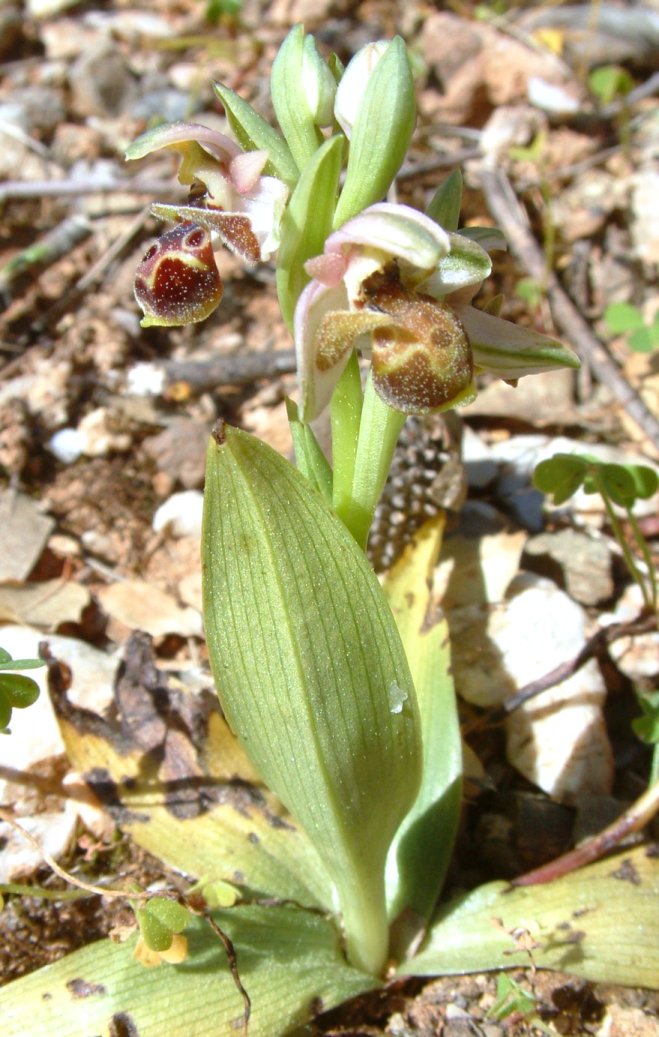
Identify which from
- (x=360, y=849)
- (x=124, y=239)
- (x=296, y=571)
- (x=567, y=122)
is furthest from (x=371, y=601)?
(x=567, y=122)

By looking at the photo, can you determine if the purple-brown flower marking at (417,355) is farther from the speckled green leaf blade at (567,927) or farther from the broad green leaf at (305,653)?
the speckled green leaf blade at (567,927)

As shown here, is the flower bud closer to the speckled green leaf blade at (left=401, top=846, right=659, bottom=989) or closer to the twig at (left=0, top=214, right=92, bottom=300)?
the speckled green leaf blade at (left=401, top=846, right=659, bottom=989)

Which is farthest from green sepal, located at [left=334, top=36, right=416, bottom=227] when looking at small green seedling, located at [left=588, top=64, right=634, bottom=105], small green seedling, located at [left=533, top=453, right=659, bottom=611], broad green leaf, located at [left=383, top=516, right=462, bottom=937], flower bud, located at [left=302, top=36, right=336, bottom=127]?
small green seedling, located at [left=588, top=64, right=634, bottom=105]

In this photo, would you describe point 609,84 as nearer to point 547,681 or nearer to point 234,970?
point 547,681

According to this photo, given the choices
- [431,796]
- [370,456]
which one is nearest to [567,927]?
[431,796]

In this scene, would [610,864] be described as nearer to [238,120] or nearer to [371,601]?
[371,601]

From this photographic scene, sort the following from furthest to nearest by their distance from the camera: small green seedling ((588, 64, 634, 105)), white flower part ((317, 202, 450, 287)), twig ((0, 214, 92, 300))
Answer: small green seedling ((588, 64, 634, 105)), twig ((0, 214, 92, 300)), white flower part ((317, 202, 450, 287))
